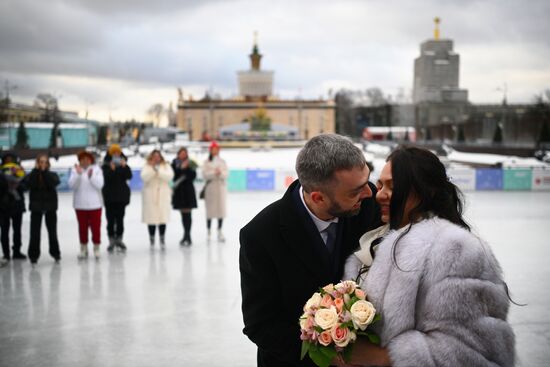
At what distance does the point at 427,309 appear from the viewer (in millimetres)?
1924

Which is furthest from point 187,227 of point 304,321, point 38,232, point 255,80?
point 255,80

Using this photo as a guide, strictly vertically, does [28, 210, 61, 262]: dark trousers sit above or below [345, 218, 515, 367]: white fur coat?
below

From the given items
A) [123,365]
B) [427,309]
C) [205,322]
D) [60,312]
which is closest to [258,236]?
[427,309]

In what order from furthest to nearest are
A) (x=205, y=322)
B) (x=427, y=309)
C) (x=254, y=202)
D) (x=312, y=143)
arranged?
1. (x=254, y=202)
2. (x=205, y=322)
3. (x=312, y=143)
4. (x=427, y=309)

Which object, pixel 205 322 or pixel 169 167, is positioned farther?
pixel 169 167

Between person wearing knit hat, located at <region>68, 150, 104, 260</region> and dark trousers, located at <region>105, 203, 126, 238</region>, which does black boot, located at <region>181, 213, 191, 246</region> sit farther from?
person wearing knit hat, located at <region>68, 150, 104, 260</region>

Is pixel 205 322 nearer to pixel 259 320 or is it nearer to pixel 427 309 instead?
pixel 259 320

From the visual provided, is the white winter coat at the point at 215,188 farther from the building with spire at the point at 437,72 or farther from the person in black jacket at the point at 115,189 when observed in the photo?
the building with spire at the point at 437,72

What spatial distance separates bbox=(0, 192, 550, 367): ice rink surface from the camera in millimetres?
5098

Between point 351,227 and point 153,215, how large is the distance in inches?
320

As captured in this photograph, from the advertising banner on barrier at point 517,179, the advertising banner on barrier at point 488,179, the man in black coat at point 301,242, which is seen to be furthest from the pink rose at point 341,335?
the advertising banner on barrier at point 517,179

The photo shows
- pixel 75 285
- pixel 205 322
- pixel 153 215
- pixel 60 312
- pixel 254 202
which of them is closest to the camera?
pixel 205 322

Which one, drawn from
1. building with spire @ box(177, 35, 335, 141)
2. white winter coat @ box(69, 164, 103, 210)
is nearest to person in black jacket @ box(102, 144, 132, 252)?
white winter coat @ box(69, 164, 103, 210)

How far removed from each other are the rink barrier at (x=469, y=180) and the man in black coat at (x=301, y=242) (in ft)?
55.3
